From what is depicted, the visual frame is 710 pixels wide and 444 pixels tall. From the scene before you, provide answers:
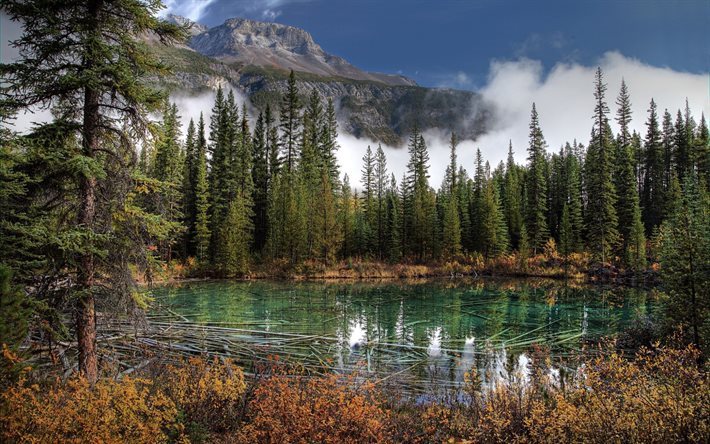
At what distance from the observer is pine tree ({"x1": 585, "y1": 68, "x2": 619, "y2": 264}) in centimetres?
4419

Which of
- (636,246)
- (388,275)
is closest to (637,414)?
(388,275)

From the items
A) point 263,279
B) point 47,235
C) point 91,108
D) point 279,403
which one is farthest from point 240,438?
point 263,279

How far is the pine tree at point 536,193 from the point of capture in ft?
177

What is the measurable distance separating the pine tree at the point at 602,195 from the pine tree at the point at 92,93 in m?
46.8

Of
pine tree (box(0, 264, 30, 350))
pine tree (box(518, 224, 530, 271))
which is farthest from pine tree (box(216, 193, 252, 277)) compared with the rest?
pine tree (box(0, 264, 30, 350))

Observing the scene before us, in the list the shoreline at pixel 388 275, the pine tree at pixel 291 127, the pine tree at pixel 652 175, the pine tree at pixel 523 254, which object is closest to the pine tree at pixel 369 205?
the shoreline at pixel 388 275

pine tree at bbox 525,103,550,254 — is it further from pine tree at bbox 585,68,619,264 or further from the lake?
the lake

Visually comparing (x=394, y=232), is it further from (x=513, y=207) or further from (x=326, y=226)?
(x=513, y=207)

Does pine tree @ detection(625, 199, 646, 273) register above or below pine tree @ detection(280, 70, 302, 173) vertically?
below

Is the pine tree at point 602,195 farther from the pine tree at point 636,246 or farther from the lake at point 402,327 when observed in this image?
the lake at point 402,327

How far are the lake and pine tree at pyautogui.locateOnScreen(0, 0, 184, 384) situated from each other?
2.37 m

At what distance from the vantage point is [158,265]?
8.41 metres

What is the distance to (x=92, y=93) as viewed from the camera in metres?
8.19

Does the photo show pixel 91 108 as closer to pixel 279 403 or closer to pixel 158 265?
pixel 158 265
